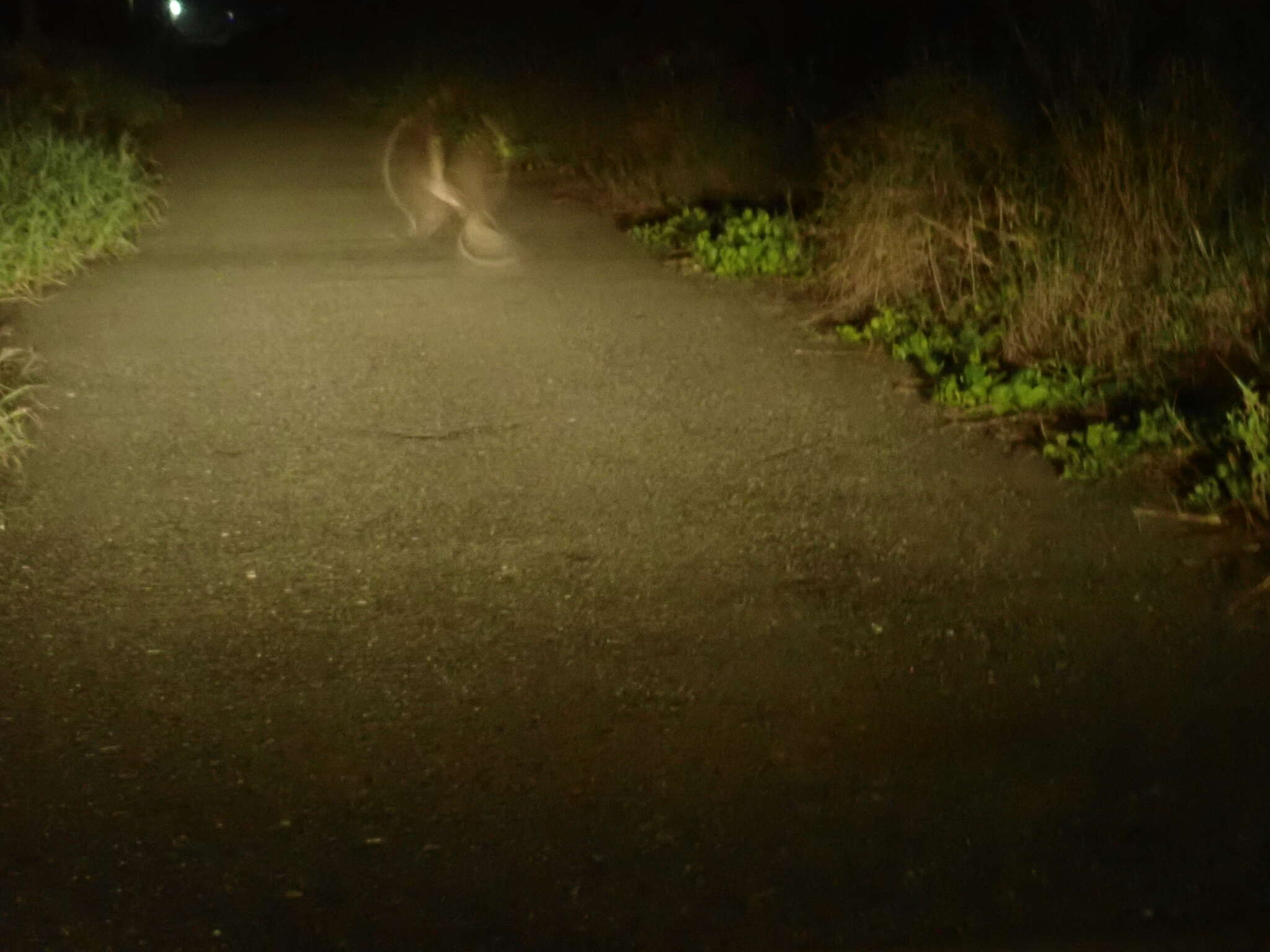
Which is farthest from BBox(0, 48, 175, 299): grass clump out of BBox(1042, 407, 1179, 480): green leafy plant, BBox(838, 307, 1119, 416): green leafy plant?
BBox(1042, 407, 1179, 480): green leafy plant

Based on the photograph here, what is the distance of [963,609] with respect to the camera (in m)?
6.50

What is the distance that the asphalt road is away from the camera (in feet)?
15.2

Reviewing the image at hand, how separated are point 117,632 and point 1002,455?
4251 mm

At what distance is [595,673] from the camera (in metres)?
5.98

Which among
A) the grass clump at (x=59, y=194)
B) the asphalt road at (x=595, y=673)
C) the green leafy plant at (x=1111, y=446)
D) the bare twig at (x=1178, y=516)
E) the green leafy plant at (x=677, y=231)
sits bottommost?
the asphalt road at (x=595, y=673)

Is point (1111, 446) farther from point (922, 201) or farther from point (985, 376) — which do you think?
point (922, 201)

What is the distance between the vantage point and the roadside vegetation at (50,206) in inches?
383

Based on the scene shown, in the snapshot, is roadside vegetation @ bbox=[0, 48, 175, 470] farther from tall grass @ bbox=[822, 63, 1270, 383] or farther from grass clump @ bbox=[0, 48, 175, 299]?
tall grass @ bbox=[822, 63, 1270, 383]

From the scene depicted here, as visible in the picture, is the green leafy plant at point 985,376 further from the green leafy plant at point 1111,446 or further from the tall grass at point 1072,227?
the green leafy plant at point 1111,446

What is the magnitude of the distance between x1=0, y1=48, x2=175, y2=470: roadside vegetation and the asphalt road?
29 centimetres

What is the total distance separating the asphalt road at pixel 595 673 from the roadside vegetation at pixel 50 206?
0.95ft

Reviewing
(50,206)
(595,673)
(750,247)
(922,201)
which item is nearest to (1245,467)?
(595,673)

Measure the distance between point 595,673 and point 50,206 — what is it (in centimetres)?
909

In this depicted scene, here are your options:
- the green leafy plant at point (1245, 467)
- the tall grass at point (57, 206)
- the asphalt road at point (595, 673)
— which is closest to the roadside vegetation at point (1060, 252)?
the green leafy plant at point (1245, 467)
